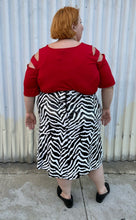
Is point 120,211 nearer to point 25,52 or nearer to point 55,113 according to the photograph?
point 55,113

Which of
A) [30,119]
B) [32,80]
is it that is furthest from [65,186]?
[32,80]

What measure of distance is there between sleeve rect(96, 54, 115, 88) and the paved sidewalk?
1.19m

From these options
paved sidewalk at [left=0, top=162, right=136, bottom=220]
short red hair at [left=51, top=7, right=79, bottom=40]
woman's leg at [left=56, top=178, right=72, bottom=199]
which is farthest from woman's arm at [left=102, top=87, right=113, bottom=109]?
paved sidewalk at [left=0, top=162, right=136, bottom=220]

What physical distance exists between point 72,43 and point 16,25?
1.00m

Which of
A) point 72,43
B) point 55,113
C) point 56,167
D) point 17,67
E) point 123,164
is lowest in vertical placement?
point 123,164

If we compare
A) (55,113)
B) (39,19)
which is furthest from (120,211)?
(39,19)

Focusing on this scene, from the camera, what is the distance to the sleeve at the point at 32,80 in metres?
2.23

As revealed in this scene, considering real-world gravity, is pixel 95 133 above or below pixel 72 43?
below

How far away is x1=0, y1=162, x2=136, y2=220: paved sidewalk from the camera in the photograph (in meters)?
2.51

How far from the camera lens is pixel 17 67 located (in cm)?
302

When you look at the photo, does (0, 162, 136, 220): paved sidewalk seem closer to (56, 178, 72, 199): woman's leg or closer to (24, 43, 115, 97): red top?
(56, 178, 72, 199): woman's leg

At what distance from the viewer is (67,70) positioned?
212cm

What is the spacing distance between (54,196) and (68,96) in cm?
116

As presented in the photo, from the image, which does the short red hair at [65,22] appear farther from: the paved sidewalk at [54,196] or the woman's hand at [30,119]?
the paved sidewalk at [54,196]
